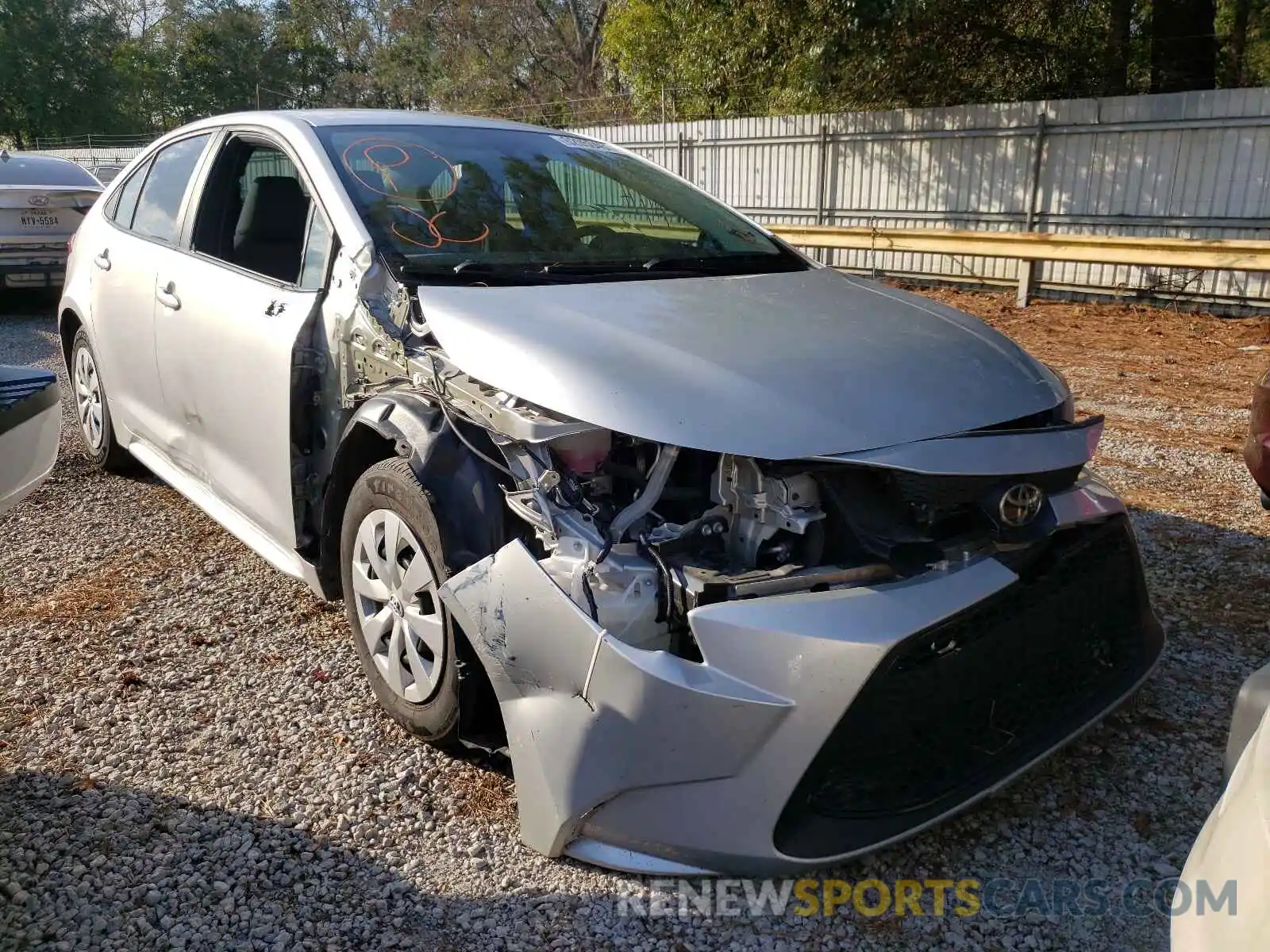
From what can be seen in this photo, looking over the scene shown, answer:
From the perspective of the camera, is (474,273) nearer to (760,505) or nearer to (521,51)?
(760,505)

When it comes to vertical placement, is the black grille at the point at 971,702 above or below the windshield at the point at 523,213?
below

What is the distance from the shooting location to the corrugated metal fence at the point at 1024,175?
32.8 feet

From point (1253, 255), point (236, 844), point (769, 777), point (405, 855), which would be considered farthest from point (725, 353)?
point (1253, 255)

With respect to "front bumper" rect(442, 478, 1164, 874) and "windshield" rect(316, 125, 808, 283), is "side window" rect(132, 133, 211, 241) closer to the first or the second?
"windshield" rect(316, 125, 808, 283)

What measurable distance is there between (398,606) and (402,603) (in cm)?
3

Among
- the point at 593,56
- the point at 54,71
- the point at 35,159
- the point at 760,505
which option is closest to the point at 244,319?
the point at 760,505

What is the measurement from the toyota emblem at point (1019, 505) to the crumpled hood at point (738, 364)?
18 centimetres

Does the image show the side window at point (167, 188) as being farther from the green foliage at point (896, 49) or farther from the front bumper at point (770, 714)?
the green foliage at point (896, 49)

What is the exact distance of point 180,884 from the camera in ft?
7.71

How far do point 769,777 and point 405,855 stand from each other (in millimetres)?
978

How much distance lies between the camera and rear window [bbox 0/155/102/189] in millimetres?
9531

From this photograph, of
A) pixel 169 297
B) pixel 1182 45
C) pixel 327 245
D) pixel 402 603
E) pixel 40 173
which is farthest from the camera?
pixel 1182 45

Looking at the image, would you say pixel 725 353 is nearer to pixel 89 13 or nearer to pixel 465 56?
pixel 465 56

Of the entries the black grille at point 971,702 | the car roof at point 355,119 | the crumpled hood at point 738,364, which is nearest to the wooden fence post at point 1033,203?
the car roof at point 355,119
